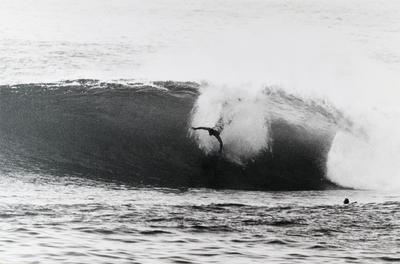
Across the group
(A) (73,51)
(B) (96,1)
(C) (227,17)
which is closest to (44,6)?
(A) (73,51)

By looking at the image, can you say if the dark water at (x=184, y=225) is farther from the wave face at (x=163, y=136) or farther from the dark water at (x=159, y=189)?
the wave face at (x=163, y=136)

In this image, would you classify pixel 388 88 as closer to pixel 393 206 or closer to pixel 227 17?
pixel 227 17

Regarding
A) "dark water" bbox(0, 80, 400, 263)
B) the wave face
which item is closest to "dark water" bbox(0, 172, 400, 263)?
"dark water" bbox(0, 80, 400, 263)

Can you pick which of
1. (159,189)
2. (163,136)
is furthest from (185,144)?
(159,189)

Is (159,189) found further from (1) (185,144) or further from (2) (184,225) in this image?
(2) (184,225)

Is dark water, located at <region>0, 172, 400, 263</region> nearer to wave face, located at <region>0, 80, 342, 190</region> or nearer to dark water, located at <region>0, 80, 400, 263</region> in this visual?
dark water, located at <region>0, 80, 400, 263</region>

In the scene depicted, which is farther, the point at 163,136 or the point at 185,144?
the point at 163,136
